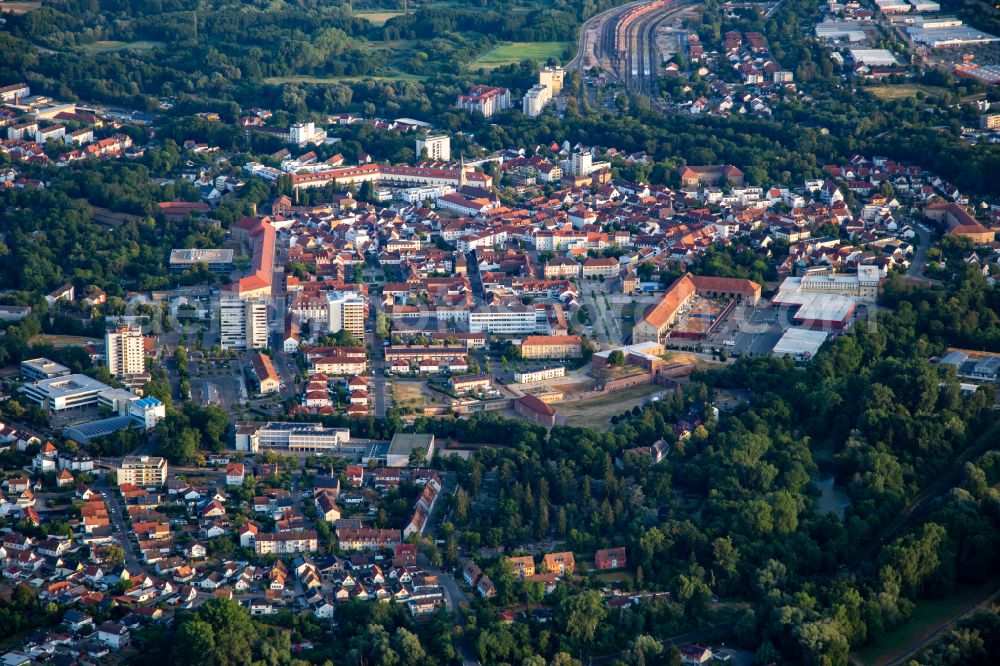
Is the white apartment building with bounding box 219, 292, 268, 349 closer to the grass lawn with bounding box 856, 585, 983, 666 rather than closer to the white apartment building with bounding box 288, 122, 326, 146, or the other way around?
the white apartment building with bounding box 288, 122, 326, 146

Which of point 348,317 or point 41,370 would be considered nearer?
point 41,370

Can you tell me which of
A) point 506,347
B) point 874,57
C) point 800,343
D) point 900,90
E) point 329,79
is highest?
point 874,57

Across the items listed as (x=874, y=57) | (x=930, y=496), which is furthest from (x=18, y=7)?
(x=930, y=496)

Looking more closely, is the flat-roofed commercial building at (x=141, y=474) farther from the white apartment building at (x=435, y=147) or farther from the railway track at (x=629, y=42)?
the railway track at (x=629, y=42)

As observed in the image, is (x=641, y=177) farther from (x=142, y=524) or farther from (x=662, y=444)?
(x=142, y=524)

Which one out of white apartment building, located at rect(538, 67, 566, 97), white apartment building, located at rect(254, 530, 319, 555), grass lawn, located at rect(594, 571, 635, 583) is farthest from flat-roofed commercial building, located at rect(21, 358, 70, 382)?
white apartment building, located at rect(538, 67, 566, 97)

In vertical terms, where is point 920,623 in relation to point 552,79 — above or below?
below

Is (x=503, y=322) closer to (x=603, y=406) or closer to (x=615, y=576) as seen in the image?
(x=603, y=406)

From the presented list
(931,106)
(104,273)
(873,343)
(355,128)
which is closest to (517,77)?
(355,128)
